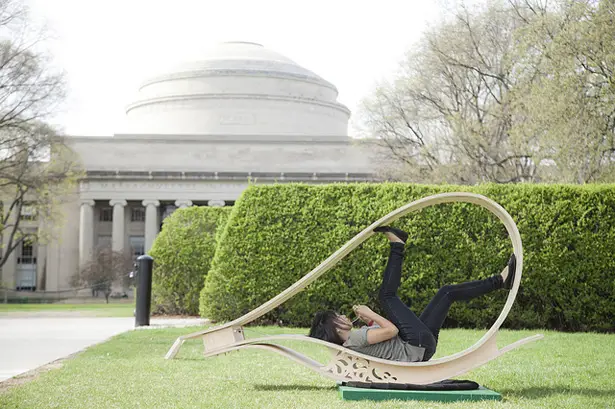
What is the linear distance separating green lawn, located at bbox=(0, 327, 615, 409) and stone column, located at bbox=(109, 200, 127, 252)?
46974 millimetres

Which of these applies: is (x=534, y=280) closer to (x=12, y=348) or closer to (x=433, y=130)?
(x=12, y=348)

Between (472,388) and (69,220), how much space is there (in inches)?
2234

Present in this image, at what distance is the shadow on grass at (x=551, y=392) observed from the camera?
7.38 m

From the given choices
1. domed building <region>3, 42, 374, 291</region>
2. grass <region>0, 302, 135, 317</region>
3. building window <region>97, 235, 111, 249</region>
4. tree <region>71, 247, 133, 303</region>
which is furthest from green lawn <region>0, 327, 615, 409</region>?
building window <region>97, 235, 111, 249</region>

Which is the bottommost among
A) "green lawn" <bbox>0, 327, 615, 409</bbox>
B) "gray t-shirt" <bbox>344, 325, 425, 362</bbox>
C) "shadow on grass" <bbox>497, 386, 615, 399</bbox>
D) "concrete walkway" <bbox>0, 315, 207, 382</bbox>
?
"concrete walkway" <bbox>0, 315, 207, 382</bbox>

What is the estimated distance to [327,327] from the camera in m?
7.64

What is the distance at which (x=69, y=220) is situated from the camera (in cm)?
6038

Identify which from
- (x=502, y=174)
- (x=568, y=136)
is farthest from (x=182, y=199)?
(x=568, y=136)

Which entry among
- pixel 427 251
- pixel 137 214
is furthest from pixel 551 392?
pixel 137 214

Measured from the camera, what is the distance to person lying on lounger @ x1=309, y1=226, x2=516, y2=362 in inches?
289

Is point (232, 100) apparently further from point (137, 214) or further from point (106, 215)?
point (106, 215)

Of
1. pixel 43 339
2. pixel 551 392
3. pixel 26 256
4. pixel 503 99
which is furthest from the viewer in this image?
pixel 26 256

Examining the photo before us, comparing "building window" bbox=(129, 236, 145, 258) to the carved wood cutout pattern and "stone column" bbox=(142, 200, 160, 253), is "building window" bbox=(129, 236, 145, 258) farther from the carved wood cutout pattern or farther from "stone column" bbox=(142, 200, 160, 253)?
the carved wood cutout pattern

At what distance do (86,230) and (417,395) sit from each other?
5425 centimetres
